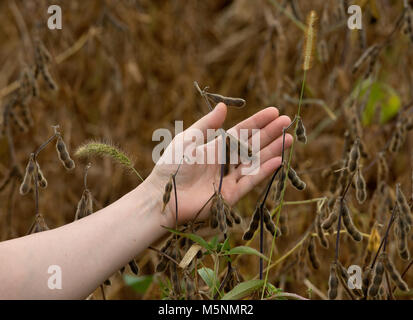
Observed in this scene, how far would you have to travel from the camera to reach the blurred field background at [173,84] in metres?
2.23

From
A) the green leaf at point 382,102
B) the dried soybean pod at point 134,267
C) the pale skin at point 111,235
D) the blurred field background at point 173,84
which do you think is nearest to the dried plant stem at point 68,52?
the blurred field background at point 173,84

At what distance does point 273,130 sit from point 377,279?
458 mm

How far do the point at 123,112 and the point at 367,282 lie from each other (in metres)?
2.11

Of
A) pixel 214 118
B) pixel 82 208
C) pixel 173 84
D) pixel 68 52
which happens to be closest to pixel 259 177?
pixel 214 118

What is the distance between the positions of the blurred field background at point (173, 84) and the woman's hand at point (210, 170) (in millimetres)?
442

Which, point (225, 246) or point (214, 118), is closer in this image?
point (225, 246)

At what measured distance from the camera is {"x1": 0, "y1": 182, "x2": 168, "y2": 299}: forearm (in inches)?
50.9

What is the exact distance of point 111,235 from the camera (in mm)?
1333

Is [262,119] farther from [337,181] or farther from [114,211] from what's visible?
[114,211]

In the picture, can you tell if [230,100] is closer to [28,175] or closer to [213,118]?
[213,118]

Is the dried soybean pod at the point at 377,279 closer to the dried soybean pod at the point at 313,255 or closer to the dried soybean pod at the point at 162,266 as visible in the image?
the dried soybean pod at the point at 313,255

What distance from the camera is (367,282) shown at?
1269 mm

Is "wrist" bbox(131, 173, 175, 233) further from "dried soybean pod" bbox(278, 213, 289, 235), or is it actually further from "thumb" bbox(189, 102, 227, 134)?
"dried soybean pod" bbox(278, 213, 289, 235)

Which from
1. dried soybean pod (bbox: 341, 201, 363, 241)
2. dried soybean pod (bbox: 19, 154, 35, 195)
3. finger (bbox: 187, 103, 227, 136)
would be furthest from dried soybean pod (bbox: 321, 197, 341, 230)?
dried soybean pod (bbox: 19, 154, 35, 195)
